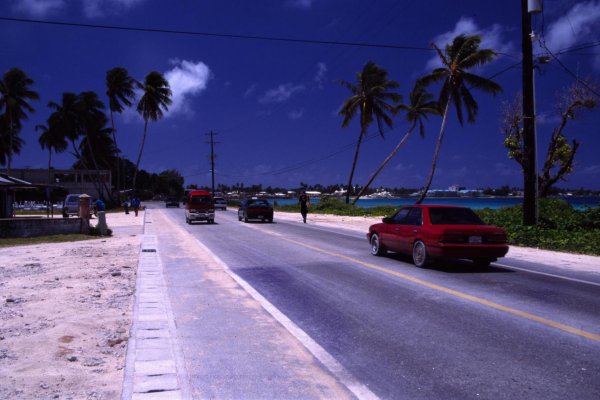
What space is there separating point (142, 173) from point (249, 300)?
465 feet

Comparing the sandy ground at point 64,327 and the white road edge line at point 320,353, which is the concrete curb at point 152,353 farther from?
the white road edge line at point 320,353

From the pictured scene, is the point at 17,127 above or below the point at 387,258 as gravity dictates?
above

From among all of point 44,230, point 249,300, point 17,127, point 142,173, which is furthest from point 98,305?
point 142,173

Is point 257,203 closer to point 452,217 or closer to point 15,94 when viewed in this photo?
point 452,217

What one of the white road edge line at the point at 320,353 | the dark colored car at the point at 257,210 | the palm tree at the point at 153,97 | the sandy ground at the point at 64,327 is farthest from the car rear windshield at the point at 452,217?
the palm tree at the point at 153,97

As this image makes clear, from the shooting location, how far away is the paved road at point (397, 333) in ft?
15.3

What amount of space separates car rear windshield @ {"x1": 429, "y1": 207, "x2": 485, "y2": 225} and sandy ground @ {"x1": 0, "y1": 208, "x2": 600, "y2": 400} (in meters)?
2.65

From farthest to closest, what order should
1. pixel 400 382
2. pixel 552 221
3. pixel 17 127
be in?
pixel 17 127 → pixel 552 221 → pixel 400 382

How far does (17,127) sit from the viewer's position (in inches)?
2486

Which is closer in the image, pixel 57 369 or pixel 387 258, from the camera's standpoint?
pixel 57 369

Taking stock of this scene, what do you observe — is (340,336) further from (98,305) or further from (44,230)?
(44,230)

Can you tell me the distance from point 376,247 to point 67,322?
9.07 m

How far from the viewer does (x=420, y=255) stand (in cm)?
1194

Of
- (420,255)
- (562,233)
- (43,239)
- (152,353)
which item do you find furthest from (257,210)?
(152,353)
